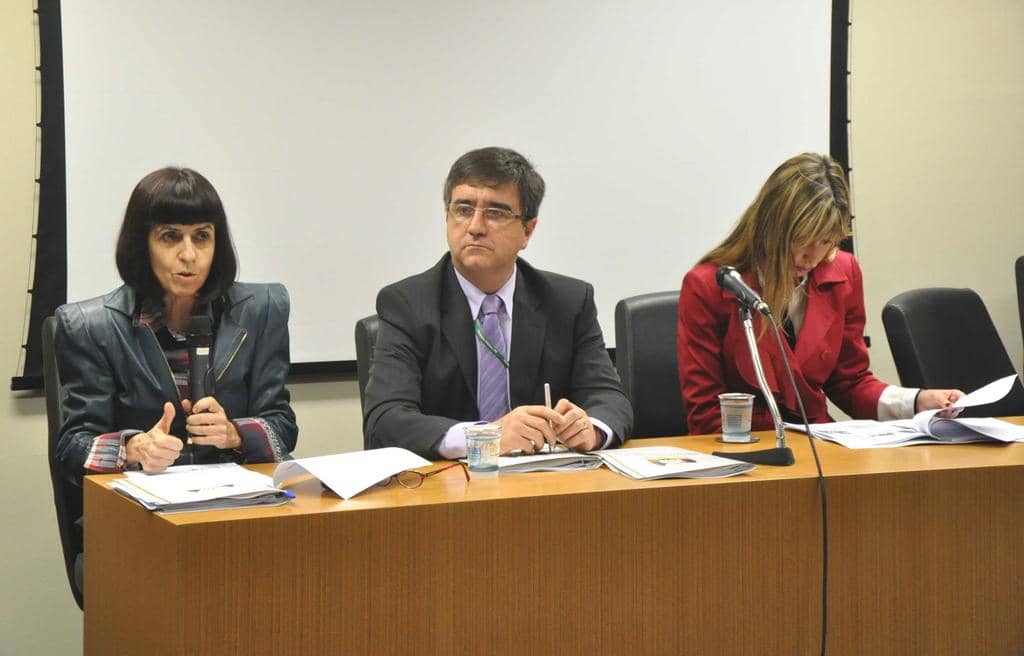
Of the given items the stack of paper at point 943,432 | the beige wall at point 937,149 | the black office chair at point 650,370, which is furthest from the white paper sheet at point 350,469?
the beige wall at point 937,149

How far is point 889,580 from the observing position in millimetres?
1821

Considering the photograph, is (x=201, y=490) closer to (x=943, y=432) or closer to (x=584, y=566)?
(x=584, y=566)

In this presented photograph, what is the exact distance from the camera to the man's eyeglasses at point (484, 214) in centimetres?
243

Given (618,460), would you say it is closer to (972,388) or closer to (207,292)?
(207,292)

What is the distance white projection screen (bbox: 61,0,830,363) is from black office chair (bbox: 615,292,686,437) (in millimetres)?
847

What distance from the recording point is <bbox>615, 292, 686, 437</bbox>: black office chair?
290 cm

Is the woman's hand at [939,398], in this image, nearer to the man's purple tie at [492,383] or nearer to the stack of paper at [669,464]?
the stack of paper at [669,464]

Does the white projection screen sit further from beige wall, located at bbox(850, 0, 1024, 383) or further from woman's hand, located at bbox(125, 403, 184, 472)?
woman's hand, located at bbox(125, 403, 184, 472)

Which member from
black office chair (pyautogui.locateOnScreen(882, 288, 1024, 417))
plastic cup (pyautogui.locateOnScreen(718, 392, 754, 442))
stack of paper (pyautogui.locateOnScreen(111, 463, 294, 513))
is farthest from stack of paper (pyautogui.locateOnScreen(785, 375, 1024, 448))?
stack of paper (pyautogui.locateOnScreen(111, 463, 294, 513))

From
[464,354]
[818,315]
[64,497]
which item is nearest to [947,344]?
[818,315]

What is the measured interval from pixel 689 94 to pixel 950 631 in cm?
248

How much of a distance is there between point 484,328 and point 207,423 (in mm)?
697

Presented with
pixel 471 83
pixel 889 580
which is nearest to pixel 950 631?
pixel 889 580

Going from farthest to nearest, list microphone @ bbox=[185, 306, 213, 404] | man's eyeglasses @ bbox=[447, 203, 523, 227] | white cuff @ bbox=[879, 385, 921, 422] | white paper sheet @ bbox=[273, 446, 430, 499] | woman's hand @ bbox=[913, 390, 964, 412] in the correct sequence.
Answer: white cuff @ bbox=[879, 385, 921, 422]
woman's hand @ bbox=[913, 390, 964, 412]
man's eyeglasses @ bbox=[447, 203, 523, 227]
microphone @ bbox=[185, 306, 213, 404]
white paper sheet @ bbox=[273, 446, 430, 499]
